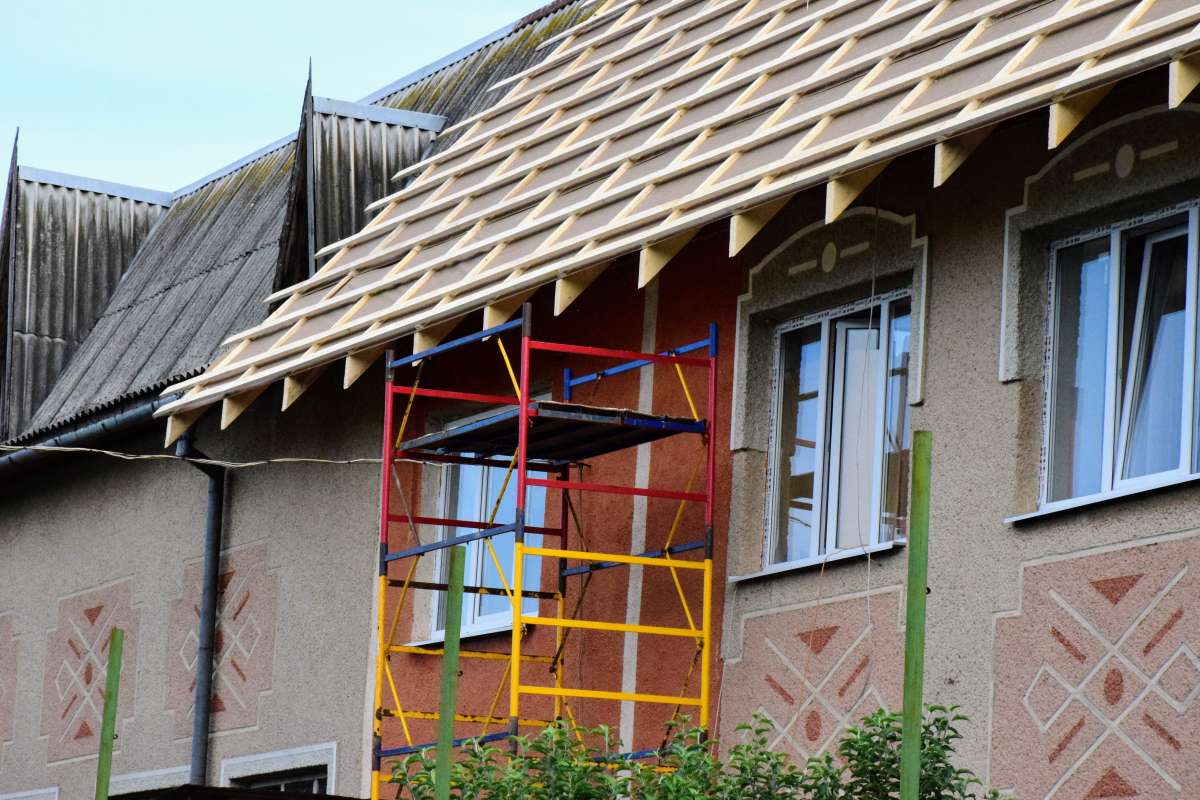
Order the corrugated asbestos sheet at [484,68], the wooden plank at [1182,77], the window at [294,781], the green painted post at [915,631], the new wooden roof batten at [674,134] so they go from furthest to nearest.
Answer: the corrugated asbestos sheet at [484,68]
the window at [294,781]
the new wooden roof batten at [674,134]
the wooden plank at [1182,77]
the green painted post at [915,631]

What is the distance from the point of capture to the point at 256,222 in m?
19.5

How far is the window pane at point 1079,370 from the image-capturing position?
1020cm

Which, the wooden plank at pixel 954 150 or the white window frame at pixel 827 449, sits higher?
the wooden plank at pixel 954 150

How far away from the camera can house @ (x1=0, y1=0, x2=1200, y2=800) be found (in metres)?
9.80

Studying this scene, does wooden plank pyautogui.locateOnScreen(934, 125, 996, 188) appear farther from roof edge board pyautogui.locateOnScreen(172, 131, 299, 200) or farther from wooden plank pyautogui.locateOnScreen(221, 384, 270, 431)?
roof edge board pyautogui.locateOnScreen(172, 131, 299, 200)

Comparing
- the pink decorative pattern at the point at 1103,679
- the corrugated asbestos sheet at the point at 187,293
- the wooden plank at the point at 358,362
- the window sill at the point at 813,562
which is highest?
the corrugated asbestos sheet at the point at 187,293

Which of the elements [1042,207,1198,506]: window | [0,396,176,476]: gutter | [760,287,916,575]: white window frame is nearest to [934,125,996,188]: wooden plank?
[1042,207,1198,506]: window

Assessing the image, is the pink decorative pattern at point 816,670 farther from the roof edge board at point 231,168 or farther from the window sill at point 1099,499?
the roof edge board at point 231,168

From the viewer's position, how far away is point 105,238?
2144 centimetres

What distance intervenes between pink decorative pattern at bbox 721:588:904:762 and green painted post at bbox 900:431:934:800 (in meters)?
3.68

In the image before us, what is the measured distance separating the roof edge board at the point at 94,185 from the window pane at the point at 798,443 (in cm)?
1061

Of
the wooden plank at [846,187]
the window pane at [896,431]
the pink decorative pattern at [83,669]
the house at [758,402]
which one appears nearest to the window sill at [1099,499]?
the house at [758,402]

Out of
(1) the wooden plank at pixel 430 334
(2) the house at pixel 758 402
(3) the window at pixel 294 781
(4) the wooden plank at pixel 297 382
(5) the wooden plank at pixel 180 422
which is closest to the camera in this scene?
(2) the house at pixel 758 402

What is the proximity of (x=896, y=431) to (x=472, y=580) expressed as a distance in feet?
13.2
